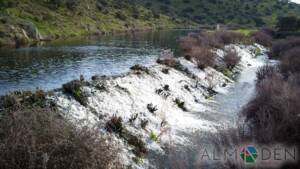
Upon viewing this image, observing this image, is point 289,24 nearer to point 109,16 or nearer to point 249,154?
point 109,16

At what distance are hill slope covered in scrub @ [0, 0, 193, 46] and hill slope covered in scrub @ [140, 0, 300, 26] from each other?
1087 inches

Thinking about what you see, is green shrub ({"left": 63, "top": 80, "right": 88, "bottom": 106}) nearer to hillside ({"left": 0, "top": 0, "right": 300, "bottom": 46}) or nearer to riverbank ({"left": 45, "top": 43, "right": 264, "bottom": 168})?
riverbank ({"left": 45, "top": 43, "right": 264, "bottom": 168})

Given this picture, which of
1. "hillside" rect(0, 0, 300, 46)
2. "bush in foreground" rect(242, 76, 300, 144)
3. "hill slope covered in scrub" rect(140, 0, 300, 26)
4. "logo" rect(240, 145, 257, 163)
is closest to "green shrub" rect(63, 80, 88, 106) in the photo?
"bush in foreground" rect(242, 76, 300, 144)

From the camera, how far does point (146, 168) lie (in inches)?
515

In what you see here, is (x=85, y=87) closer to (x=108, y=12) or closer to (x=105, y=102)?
(x=105, y=102)

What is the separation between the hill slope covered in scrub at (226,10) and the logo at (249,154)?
370 ft

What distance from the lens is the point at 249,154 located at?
34.6ft

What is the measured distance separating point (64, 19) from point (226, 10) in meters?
87.8

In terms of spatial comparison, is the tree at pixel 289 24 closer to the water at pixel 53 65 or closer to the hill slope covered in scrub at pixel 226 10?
the water at pixel 53 65

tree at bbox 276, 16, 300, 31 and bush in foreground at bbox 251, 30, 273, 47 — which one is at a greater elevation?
tree at bbox 276, 16, 300, 31

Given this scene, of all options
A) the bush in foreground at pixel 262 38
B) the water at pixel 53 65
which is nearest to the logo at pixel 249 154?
the water at pixel 53 65

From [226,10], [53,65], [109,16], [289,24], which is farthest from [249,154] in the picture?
[226,10]

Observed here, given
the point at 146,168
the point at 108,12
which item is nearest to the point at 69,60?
the point at 146,168

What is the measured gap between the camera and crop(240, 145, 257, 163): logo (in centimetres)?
1026
